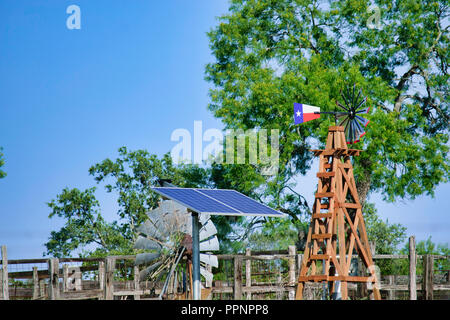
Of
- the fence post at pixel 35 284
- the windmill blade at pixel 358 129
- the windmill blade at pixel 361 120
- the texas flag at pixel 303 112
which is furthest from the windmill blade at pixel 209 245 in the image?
the fence post at pixel 35 284

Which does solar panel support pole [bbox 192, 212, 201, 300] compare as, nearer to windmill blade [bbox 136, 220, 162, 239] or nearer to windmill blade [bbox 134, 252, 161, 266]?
windmill blade [bbox 136, 220, 162, 239]

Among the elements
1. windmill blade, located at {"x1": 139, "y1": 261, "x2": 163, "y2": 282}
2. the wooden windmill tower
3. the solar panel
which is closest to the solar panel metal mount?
the solar panel

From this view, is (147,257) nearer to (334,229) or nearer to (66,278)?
(66,278)

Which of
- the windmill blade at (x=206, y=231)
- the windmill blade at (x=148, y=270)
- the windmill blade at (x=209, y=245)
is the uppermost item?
the windmill blade at (x=206, y=231)

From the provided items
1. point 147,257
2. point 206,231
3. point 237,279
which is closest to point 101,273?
point 147,257

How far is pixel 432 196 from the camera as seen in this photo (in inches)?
864

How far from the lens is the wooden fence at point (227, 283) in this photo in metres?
14.0

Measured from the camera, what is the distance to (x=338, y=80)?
2089cm

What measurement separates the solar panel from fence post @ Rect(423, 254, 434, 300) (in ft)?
16.3

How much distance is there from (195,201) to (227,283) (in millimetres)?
6050

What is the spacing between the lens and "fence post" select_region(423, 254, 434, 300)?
552 inches

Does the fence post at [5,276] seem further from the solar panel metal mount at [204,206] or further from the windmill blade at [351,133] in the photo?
the windmill blade at [351,133]

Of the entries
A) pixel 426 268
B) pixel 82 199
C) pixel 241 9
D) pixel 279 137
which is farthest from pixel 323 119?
pixel 82 199
